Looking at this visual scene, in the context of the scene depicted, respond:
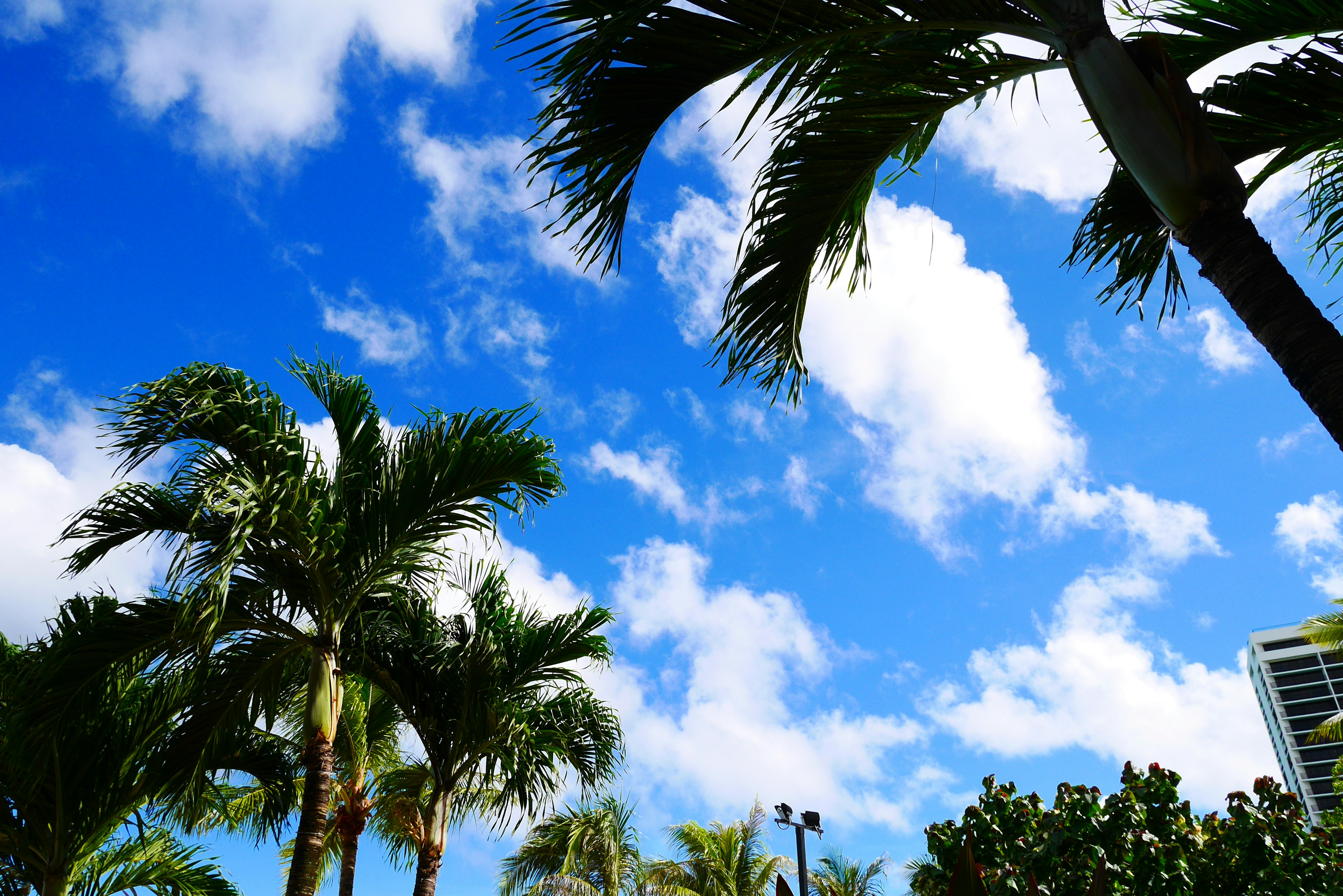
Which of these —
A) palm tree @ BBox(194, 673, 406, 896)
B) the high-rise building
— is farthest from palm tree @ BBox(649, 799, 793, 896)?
the high-rise building

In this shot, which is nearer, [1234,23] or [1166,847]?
[1234,23]

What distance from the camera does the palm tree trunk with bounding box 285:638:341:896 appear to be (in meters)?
5.59

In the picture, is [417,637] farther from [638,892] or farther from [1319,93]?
[638,892]

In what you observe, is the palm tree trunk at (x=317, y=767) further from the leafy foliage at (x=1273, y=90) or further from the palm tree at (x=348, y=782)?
the leafy foliage at (x=1273, y=90)

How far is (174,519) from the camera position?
5.76 metres

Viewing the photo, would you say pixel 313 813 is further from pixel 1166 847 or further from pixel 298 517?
pixel 1166 847

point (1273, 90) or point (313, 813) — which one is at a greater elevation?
point (1273, 90)

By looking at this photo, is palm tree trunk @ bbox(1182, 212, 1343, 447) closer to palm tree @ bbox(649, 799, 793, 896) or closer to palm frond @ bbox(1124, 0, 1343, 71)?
palm frond @ bbox(1124, 0, 1343, 71)

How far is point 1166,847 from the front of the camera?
21.9 ft

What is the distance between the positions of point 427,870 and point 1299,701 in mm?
130549

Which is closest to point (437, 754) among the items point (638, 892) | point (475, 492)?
point (475, 492)

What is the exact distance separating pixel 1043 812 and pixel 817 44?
23.0 ft

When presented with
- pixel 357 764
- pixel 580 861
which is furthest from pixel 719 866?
pixel 357 764

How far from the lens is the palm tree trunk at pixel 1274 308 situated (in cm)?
219
